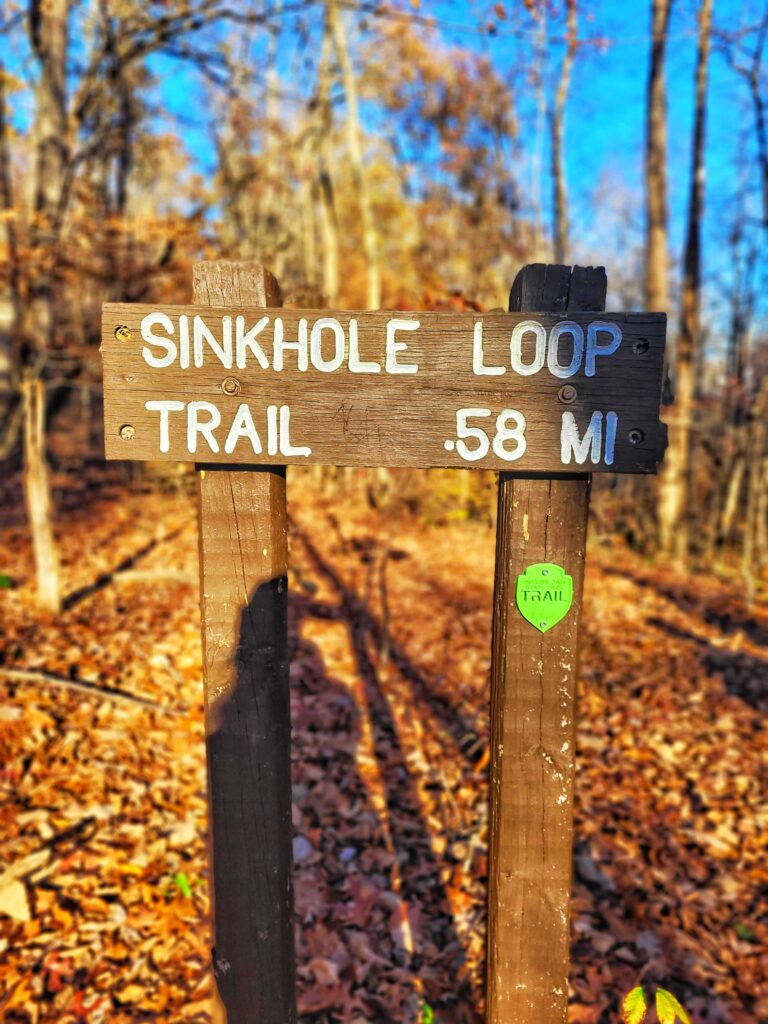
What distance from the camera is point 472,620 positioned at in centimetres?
675

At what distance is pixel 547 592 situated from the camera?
1.72 metres

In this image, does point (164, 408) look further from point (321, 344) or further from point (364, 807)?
point (364, 807)

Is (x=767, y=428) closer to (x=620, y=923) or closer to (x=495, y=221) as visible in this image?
(x=620, y=923)

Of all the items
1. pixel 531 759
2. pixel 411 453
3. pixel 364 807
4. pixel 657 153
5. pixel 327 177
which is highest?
pixel 327 177

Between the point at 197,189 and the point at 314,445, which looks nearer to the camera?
the point at 314,445

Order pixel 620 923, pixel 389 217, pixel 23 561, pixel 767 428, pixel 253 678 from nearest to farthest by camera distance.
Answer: pixel 253 678, pixel 620 923, pixel 23 561, pixel 767 428, pixel 389 217

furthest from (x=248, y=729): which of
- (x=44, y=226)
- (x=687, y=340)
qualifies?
→ (x=687, y=340)

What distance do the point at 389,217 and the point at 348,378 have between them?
27398 mm

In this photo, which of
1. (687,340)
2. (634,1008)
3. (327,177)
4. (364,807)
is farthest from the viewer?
(327,177)

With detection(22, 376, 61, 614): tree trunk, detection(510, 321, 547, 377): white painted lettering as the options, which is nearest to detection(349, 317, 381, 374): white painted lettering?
detection(510, 321, 547, 377): white painted lettering

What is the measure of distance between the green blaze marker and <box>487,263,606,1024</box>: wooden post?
0.07 feet

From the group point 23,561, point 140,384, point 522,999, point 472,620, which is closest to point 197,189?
point 23,561

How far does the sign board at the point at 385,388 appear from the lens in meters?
1.61

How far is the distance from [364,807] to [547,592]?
9.10 ft
